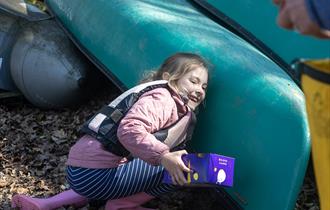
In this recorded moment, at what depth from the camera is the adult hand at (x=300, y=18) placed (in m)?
1.57

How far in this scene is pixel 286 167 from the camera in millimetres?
2945

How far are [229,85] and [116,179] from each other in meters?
0.78

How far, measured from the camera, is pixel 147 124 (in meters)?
2.94

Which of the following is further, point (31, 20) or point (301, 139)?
point (31, 20)

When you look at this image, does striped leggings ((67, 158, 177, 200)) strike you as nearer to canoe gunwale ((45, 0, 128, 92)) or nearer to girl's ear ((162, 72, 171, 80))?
girl's ear ((162, 72, 171, 80))

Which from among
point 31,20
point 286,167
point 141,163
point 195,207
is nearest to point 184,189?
point 195,207

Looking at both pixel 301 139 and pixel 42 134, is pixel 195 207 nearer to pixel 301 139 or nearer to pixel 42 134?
pixel 301 139

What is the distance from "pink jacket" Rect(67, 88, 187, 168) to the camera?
112 inches

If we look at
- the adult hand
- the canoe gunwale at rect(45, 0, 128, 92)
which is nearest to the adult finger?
the adult hand

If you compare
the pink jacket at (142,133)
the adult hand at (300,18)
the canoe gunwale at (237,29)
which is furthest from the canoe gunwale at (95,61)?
the adult hand at (300,18)

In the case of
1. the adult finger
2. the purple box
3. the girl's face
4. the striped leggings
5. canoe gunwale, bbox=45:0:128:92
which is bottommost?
the striped leggings

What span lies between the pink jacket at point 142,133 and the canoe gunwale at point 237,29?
3.87 feet

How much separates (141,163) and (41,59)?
1.75 m

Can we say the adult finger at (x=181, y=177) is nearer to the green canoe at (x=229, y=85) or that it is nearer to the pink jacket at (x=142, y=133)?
the pink jacket at (x=142, y=133)
